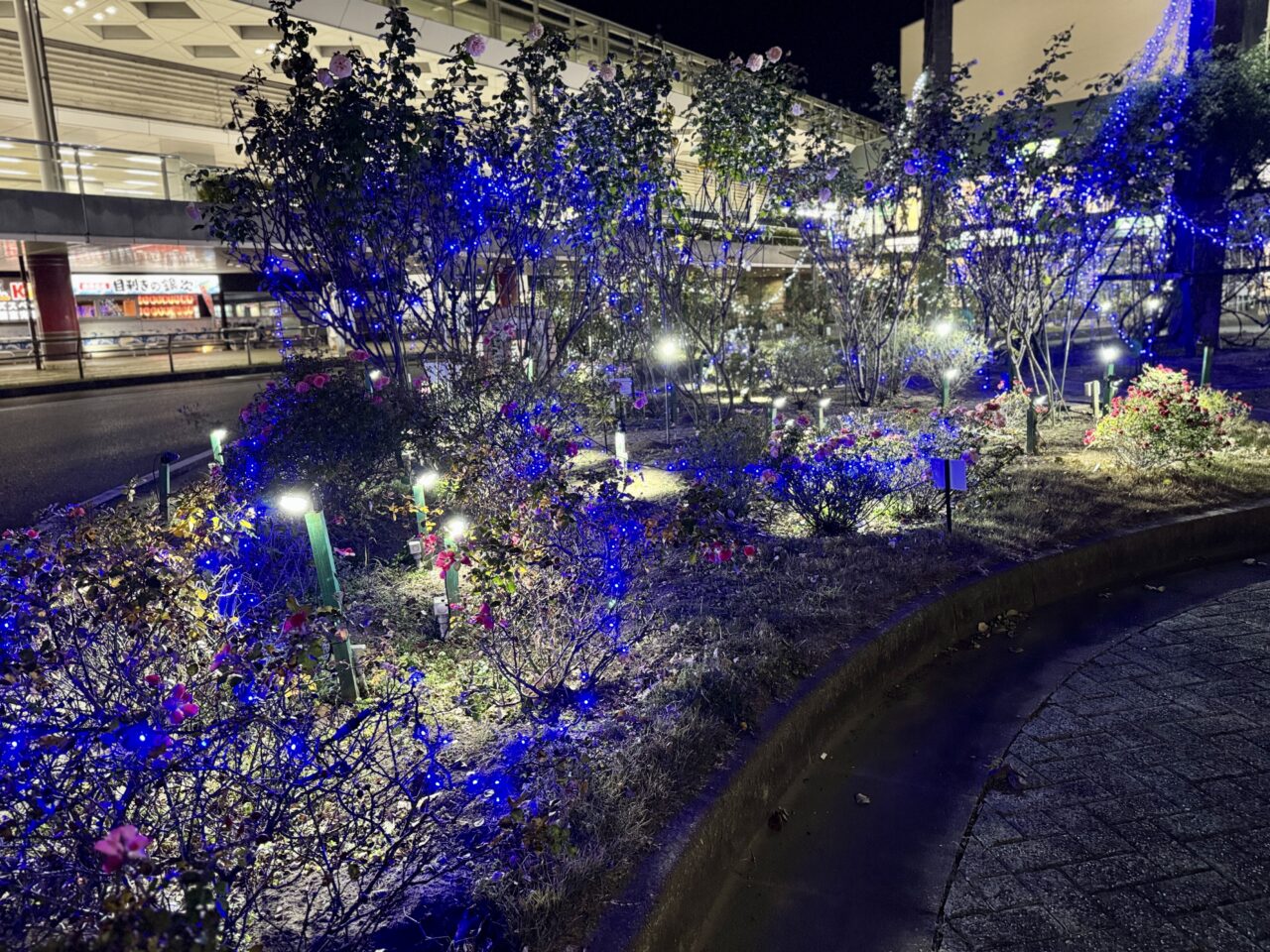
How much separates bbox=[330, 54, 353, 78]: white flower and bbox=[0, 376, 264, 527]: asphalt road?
4.21 m

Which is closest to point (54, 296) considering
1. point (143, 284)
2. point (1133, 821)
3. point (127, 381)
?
point (127, 381)

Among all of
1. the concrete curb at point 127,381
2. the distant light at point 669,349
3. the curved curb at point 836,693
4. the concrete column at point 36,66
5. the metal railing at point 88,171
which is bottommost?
the curved curb at point 836,693

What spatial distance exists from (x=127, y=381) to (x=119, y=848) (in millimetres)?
19178

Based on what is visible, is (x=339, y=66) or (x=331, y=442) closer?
(x=331, y=442)


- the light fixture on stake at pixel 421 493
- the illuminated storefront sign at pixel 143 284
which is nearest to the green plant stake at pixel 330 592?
the light fixture on stake at pixel 421 493

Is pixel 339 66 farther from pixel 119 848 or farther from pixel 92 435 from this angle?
pixel 92 435

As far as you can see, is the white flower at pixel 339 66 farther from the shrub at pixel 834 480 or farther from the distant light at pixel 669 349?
the distant light at pixel 669 349

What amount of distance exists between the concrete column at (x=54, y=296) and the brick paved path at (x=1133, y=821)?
22.3 m

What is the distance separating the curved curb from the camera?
2.54 metres

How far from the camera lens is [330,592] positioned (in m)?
3.77

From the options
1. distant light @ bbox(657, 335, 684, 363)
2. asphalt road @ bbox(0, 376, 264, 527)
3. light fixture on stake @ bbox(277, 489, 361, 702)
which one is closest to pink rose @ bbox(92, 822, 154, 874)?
light fixture on stake @ bbox(277, 489, 361, 702)

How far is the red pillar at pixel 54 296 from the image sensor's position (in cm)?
1994

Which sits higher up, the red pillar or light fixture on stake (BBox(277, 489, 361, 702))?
the red pillar

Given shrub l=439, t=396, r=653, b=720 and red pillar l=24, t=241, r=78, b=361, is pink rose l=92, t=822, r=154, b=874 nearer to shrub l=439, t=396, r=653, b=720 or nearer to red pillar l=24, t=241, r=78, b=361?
shrub l=439, t=396, r=653, b=720
